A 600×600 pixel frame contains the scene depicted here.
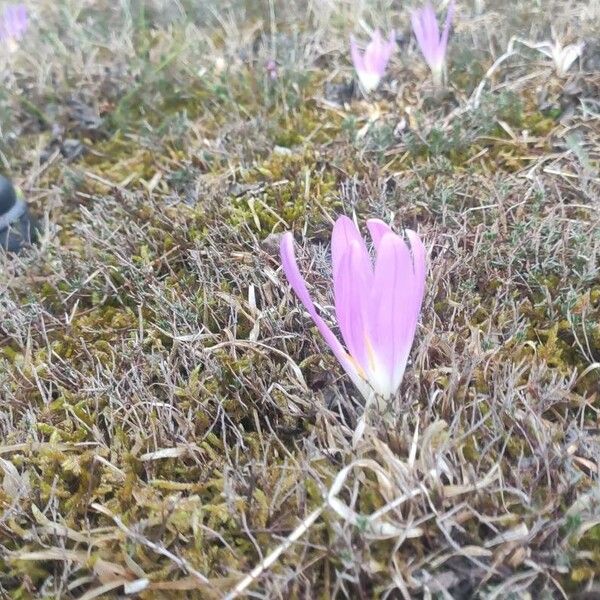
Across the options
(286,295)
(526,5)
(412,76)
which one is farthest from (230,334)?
(526,5)

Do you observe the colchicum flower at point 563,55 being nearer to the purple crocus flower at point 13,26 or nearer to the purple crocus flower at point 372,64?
the purple crocus flower at point 372,64

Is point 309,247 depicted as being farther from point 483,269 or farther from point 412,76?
point 412,76

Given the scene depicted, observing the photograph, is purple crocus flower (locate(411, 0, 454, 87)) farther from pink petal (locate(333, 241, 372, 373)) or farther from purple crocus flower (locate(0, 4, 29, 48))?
purple crocus flower (locate(0, 4, 29, 48))

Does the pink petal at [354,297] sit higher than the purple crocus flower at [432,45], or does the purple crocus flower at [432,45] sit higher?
the purple crocus flower at [432,45]

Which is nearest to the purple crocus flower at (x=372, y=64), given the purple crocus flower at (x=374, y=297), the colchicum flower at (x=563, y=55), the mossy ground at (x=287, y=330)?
the mossy ground at (x=287, y=330)

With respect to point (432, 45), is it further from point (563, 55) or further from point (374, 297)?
point (374, 297)

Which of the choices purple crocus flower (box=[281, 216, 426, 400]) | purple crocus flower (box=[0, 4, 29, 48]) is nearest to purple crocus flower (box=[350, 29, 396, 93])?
purple crocus flower (box=[281, 216, 426, 400])
